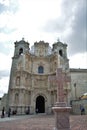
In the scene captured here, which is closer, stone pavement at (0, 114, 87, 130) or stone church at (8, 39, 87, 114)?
stone pavement at (0, 114, 87, 130)

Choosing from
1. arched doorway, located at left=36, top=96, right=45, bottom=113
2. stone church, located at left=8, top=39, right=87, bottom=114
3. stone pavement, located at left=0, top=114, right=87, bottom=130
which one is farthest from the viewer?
arched doorway, located at left=36, top=96, right=45, bottom=113

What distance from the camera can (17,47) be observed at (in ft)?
108

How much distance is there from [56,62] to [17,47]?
980 centimetres

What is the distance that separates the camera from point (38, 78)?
30922 millimetres

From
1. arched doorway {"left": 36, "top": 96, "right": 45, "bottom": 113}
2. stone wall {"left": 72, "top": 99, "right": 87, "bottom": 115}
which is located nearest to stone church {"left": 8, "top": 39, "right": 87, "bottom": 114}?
arched doorway {"left": 36, "top": 96, "right": 45, "bottom": 113}

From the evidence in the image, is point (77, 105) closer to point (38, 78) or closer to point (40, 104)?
point (40, 104)

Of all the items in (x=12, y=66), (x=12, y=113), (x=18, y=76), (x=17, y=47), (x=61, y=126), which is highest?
(x=17, y=47)

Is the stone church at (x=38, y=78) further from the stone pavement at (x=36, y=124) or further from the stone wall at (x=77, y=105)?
the stone pavement at (x=36, y=124)

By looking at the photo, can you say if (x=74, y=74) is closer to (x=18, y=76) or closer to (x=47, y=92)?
(x=47, y=92)

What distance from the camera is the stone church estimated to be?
27719 mm

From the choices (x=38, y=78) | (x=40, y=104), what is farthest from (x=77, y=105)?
(x=38, y=78)

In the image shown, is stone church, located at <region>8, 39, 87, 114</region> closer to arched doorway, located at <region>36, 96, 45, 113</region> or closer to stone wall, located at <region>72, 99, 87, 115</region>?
arched doorway, located at <region>36, 96, 45, 113</region>

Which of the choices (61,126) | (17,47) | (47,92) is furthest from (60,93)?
(17,47)

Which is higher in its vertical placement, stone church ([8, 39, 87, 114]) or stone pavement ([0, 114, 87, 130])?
stone church ([8, 39, 87, 114])
